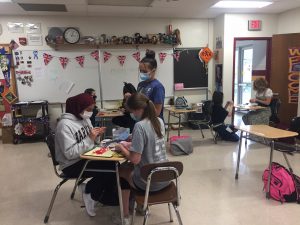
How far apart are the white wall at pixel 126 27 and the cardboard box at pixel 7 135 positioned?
856 mm

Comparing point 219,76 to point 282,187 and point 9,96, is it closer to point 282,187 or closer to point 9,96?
point 282,187

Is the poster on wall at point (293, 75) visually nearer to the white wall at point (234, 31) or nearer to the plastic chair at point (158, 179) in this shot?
the white wall at point (234, 31)

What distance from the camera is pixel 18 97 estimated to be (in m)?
5.47

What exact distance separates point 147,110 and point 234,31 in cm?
451

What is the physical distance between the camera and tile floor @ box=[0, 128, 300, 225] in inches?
98.4

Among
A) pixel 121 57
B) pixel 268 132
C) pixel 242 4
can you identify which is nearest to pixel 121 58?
pixel 121 57

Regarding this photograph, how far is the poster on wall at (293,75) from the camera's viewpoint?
533cm

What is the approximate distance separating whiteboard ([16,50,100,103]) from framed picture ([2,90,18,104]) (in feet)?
0.38

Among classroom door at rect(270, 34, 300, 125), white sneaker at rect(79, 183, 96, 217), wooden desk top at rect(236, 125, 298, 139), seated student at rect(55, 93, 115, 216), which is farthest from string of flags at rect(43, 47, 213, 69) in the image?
white sneaker at rect(79, 183, 96, 217)

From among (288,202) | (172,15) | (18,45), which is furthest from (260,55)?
(18,45)

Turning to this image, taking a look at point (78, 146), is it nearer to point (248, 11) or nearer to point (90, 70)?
point (90, 70)

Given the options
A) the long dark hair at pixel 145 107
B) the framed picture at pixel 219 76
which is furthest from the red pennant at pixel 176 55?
the long dark hair at pixel 145 107

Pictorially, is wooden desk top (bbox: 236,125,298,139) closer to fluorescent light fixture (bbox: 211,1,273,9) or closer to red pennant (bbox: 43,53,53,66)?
fluorescent light fixture (bbox: 211,1,273,9)

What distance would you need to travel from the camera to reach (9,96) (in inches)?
213
